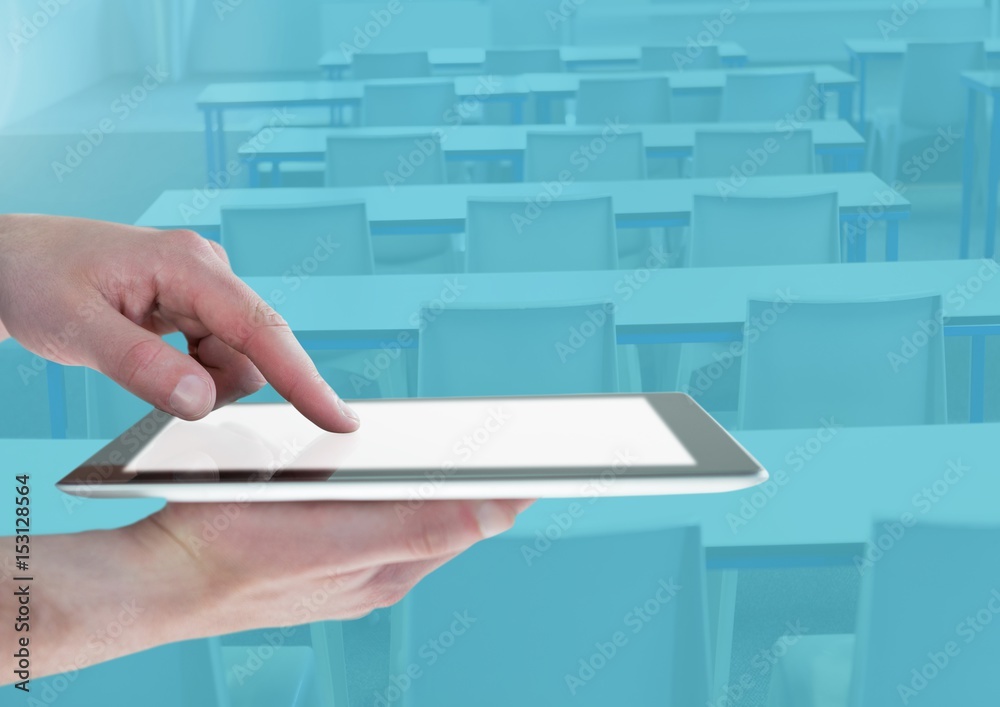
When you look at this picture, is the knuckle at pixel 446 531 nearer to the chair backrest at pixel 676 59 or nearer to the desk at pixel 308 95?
the desk at pixel 308 95

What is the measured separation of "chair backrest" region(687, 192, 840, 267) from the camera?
3.30m

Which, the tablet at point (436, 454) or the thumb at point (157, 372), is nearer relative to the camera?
the tablet at point (436, 454)

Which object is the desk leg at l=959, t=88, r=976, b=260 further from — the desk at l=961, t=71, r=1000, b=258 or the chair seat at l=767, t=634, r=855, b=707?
the chair seat at l=767, t=634, r=855, b=707

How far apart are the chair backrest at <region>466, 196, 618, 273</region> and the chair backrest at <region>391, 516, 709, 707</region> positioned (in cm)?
197

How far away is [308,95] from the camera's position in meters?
6.69

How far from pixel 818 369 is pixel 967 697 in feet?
3.65

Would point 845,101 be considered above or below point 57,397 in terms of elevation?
above

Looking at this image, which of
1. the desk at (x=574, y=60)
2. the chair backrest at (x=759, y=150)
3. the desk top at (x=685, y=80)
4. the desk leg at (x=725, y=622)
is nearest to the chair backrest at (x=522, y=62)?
the desk at (x=574, y=60)

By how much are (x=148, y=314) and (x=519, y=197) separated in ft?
8.46

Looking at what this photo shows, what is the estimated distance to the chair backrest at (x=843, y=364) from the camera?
2389 millimetres

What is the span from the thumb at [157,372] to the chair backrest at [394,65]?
276 inches

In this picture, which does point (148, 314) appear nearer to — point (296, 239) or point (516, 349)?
point (516, 349)

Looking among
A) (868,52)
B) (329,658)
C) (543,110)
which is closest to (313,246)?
(329,658)

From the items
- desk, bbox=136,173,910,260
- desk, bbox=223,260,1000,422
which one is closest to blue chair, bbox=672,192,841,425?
desk, bbox=136,173,910,260
